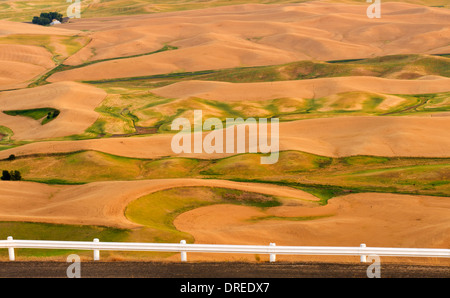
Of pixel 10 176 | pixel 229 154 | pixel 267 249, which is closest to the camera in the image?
pixel 267 249

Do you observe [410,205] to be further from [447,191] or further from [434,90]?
[434,90]

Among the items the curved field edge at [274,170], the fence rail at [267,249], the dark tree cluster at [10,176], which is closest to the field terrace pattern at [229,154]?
the curved field edge at [274,170]

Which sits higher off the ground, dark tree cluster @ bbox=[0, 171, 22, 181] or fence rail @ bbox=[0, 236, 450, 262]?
dark tree cluster @ bbox=[0, 171, 22, 181]

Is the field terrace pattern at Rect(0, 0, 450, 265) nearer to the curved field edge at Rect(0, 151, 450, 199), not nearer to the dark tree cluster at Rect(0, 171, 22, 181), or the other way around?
the curved field edge at Rect(0, 151, 450, 199)

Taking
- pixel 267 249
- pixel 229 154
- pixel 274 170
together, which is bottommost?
pixel 267 249

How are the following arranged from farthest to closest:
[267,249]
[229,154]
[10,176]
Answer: [229,154]
[10,176]
[267,249]

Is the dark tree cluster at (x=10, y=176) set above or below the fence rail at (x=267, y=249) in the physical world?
above

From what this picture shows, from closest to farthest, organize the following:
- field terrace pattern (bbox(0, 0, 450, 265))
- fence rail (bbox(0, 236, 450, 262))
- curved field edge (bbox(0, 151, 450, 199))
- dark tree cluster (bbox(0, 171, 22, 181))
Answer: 1. fence rail (bbox(0, 236, 450, 262))
2. field terrace pattern (bbox(0, 0, 450, 265))
3. curved field edge (bbox(0, 151, 450, 199))
4. dark tree cluster (bbox(0, 171, 22, 181))

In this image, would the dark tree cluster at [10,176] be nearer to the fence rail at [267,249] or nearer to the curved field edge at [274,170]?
the curved field edge at [274,170]

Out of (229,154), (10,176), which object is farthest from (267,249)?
(229,154)

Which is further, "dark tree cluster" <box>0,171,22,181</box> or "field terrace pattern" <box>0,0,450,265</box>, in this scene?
"dark tree cluster" <box>0,171,22,181</box>

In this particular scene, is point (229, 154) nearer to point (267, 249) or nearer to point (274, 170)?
point (274, 170)

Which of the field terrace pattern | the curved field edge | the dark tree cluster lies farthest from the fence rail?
the dark tree cluster
